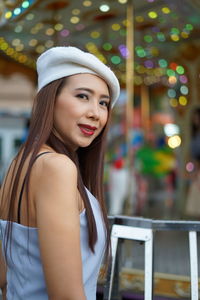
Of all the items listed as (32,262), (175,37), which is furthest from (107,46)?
(32,262)

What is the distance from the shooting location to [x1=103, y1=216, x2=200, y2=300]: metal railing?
1.64 m

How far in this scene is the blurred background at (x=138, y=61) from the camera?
421 cm

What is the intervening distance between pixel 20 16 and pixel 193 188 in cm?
362

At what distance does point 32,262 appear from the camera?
116cm

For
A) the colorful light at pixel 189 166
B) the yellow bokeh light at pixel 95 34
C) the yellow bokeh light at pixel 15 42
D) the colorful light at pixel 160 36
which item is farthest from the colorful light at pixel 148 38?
the colorful light at pixel 189 166

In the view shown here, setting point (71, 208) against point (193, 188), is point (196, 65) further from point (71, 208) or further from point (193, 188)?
point (71, 208)

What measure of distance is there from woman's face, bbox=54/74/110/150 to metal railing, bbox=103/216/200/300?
614 mm

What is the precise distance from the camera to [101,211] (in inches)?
51.3

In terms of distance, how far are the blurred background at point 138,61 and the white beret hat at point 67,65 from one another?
2.05 m

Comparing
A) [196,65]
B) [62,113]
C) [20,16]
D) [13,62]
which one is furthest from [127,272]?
[13,62]

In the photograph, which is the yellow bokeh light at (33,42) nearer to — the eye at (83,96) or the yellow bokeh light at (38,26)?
the yellow bokeh light at (38,26)

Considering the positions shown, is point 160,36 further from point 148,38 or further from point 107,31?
point 107,31

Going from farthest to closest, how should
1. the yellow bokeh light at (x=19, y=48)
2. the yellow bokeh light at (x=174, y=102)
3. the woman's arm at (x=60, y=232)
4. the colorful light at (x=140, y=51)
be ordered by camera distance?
the yellow bokeh light at (x=174, y=102) → the colorful light at (x=140, y=51) → the yellow bokeh light at (x=19, y=48) → the woman's arm at (x=60, y=232)

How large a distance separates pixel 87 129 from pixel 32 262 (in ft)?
1.37
